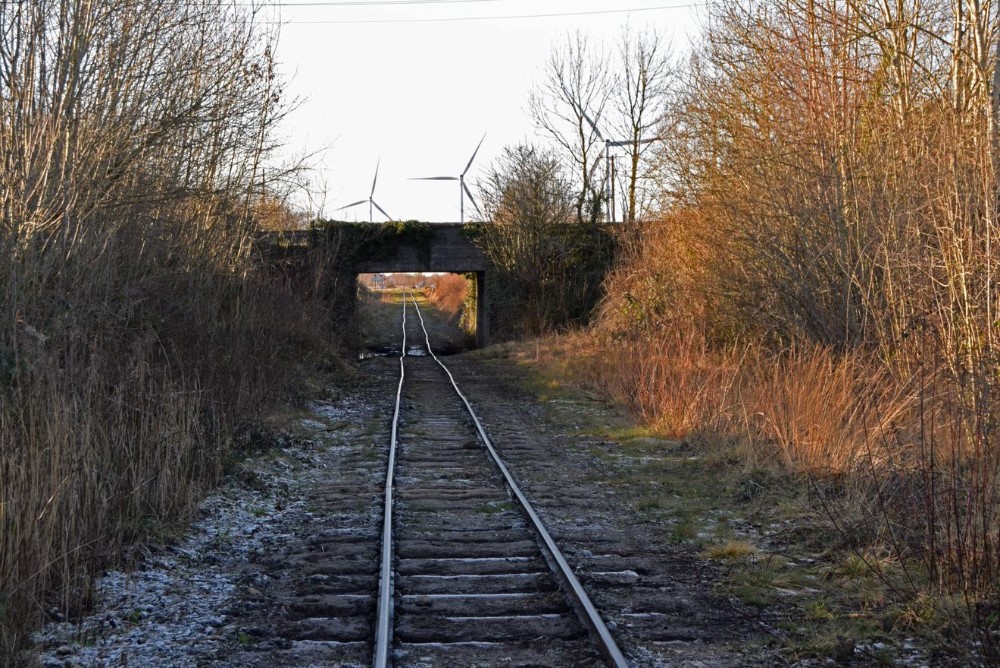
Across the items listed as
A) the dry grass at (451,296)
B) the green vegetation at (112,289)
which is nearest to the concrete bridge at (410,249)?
the dry grass at (451,296)

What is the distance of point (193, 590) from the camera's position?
280 inches

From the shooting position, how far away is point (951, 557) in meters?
6.32

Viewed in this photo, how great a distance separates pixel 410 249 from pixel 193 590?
2933 cm

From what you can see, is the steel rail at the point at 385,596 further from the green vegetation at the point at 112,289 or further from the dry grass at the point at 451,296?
the dry grass at the point at 451,296

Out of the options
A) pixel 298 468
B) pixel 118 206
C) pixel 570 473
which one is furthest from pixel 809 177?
pixel 118 206

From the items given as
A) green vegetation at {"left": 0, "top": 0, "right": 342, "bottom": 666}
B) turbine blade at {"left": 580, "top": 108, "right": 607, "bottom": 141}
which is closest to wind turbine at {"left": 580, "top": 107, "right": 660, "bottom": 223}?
turbine blade at {"left": 580, "top": 108, "right": 607, "bottom": 141}

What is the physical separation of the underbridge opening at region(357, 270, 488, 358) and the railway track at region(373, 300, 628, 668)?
24630 mm

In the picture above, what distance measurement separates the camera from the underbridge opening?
3878 centimetres

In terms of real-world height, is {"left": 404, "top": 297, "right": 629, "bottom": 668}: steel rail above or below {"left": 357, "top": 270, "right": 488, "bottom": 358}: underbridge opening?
below

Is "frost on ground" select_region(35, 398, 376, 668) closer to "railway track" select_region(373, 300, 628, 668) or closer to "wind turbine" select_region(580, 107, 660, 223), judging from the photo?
"railway track" select_region(373, 300, 628, 668)

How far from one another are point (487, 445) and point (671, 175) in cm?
871

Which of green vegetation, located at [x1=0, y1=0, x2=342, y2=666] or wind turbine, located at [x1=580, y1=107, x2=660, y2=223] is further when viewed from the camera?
wind turbine, located at [x1=580, y1=107, x2=660, y2=223]

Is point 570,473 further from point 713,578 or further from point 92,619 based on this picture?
point 92,619

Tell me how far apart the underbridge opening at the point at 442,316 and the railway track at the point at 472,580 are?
2463cm
